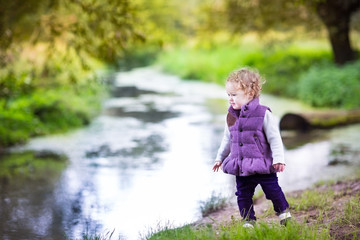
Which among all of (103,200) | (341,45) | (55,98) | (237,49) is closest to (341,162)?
(103,200)

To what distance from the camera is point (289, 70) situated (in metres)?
19.5

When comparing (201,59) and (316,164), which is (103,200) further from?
(201,59)

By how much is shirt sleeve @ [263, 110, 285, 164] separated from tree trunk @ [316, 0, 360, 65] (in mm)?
11976

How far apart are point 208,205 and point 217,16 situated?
1429 cm

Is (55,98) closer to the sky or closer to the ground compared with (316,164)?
closer to the sky

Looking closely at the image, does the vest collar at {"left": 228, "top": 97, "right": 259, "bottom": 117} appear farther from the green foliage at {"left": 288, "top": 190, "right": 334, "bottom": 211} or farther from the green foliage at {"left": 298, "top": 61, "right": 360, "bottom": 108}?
the green foliage at {"left": 298, "top": 61, "right": 360, "bottom": 108}

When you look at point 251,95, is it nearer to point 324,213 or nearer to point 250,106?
point 250,106

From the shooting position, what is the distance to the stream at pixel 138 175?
555cm

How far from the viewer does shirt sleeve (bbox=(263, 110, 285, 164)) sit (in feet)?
13.5

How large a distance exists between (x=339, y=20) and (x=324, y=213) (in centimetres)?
1254

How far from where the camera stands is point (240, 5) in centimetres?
1722

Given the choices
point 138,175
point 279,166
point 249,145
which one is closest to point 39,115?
point 138,175

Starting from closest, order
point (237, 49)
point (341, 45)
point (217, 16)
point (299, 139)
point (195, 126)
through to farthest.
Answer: point (299, 139), point (195, 126), point (341, 45), point (217, 16), point (237, 49)

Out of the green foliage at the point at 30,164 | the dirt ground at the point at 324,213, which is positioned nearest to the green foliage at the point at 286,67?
the green foliage at the point at 30,164
